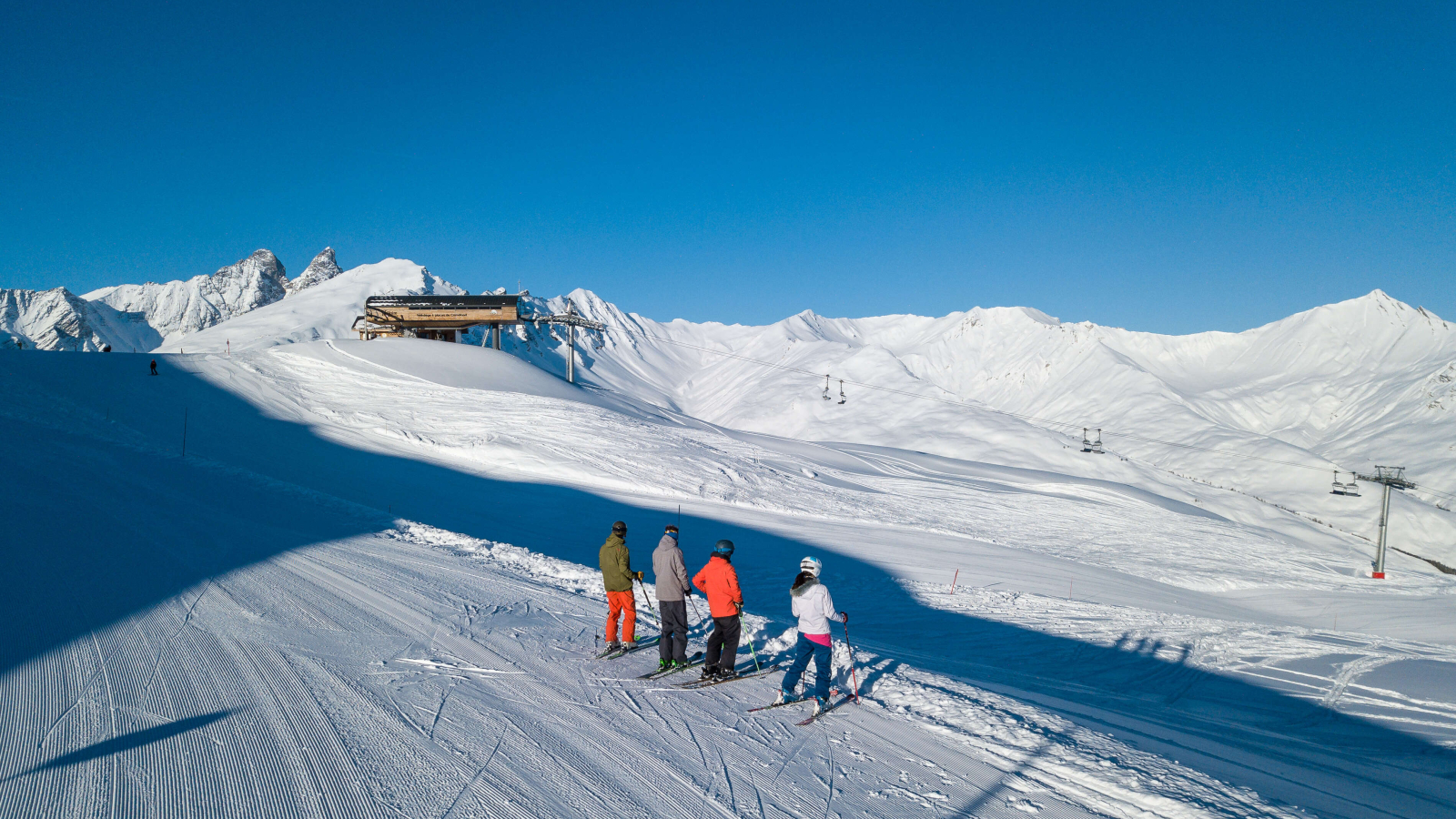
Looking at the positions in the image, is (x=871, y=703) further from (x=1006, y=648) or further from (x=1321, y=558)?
(x=1321, y=558)

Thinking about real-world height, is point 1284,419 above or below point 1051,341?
below

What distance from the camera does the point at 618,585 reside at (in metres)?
Answer: 8.10

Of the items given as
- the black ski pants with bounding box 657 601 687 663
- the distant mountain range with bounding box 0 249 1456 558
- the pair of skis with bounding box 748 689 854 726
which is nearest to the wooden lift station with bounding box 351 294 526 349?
the distant mountain range with bounding box 0 249 1456 558

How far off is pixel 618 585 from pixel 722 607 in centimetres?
151

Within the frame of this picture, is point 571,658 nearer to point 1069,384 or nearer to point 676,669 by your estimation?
point 676,669

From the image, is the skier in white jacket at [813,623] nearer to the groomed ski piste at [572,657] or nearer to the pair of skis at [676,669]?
the groomed ski piste at [572,657]

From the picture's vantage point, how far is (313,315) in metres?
109

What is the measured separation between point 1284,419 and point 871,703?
165 metres

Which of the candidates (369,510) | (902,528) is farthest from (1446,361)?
(369,510)

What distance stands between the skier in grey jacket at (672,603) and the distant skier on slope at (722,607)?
374 millimetres

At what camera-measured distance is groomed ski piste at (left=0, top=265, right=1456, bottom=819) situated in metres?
5.16

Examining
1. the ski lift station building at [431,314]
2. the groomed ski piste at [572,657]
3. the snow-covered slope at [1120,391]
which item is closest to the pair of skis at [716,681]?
the groomed ski piste at [572,657]

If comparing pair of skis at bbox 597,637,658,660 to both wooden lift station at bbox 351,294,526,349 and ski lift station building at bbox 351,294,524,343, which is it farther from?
wooden lift station at bbox 351,294,526,349

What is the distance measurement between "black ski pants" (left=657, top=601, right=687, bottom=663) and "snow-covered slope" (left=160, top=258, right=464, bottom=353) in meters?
83.5
